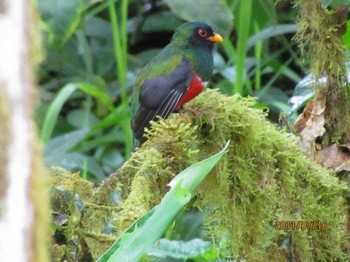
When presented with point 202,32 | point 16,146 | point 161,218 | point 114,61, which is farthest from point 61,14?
point 16,146

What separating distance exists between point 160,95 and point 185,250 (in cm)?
68

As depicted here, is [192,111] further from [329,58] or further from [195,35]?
[195,35]

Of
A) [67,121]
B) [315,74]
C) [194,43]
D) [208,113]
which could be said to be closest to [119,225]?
[208,113]

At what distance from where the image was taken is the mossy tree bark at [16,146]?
1.37ft

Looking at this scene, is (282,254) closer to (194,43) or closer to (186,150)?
(186,150)

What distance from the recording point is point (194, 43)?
3.49 m

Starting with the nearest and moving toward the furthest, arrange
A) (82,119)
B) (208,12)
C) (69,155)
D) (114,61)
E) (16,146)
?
(16,146), (208,12), (69,155), (82,119), (114,61)

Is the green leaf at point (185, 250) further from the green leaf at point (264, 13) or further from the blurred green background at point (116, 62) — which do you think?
the green leaf at point (264, 13)

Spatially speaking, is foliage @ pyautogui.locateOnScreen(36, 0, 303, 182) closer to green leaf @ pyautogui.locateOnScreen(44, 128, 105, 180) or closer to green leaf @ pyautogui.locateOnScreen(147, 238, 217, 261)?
green leaf @ pyautogui.locateOnScreen(44, 128, 105, 180)

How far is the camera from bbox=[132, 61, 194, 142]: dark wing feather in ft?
9.72

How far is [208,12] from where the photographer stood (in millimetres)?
3654

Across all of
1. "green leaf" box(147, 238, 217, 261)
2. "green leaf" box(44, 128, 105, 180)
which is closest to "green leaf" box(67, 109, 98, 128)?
"green leaf" box(44, 128, 105, 180)
